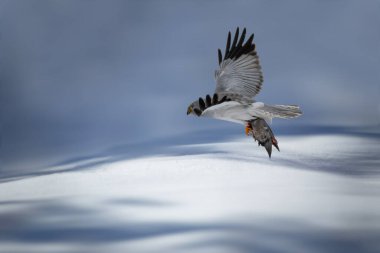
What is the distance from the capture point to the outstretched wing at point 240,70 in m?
1.17

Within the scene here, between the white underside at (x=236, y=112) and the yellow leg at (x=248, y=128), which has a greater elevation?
the white underside at (x=236, y=112)

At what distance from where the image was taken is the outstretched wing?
1.17 meters

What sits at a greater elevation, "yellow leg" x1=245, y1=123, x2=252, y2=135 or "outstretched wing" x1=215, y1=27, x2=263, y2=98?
"outstretched wing" x1=215, y1=27, x2=263, y2=98

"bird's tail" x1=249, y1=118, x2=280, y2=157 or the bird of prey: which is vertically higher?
the bird of prey

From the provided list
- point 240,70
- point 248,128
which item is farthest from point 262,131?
point 240,70

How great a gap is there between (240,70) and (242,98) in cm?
8

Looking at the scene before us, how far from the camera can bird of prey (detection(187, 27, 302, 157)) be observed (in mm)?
1081

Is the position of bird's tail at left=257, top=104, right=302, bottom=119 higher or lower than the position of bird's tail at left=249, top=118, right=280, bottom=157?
higher

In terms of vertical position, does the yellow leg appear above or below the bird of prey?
below

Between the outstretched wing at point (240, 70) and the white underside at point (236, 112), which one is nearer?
the white underside at point (236, 112)

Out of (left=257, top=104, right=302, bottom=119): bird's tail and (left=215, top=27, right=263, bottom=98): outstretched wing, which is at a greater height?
(left=215, top=27, right=263, bottom=98): outstretched wing

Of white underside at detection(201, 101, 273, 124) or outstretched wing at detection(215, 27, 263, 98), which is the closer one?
white underside at detection(201, 101, 273, 124)

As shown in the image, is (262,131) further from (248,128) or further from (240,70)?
(240,70)

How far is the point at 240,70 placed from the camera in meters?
1.18
